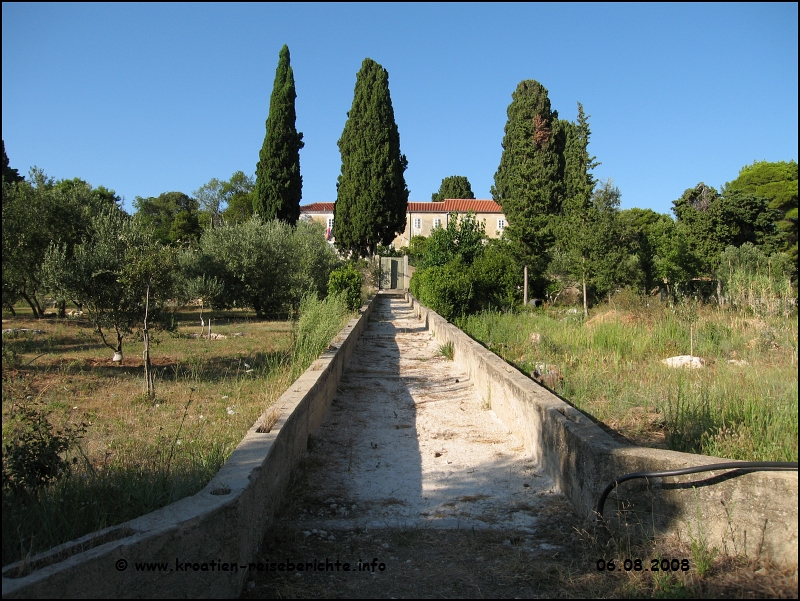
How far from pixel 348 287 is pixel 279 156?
1768 centimetres

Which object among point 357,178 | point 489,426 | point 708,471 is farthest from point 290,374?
point 357,178

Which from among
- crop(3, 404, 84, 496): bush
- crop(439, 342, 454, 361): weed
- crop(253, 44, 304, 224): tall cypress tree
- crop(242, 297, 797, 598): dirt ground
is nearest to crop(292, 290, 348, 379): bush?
crop(242, 297, 797, 598): dirt ground

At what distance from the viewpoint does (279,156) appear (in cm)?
3472

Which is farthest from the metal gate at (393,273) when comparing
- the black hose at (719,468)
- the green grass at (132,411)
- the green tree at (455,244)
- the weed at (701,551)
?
the weed at (701,551)

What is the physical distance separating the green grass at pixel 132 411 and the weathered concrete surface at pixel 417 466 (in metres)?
0.83

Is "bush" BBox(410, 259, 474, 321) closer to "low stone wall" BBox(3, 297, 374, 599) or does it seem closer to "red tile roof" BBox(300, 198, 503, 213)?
"low stone wall" BBox(3, 297, 374, 599)

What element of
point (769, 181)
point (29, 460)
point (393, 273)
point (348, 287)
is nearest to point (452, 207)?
point (393, 273)

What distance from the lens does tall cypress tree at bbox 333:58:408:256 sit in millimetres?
36781

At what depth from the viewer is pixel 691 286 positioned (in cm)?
2456

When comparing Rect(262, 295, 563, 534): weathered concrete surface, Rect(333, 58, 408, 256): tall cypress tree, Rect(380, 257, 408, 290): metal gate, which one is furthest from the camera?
Rect(380, 257, 408, 290): metal gate

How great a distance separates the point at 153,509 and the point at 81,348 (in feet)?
44.1

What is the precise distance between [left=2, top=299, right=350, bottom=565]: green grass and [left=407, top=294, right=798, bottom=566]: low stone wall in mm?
2480

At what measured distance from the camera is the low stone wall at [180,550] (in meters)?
2.37

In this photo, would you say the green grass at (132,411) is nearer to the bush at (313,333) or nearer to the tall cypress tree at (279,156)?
the bush at (313,333)
